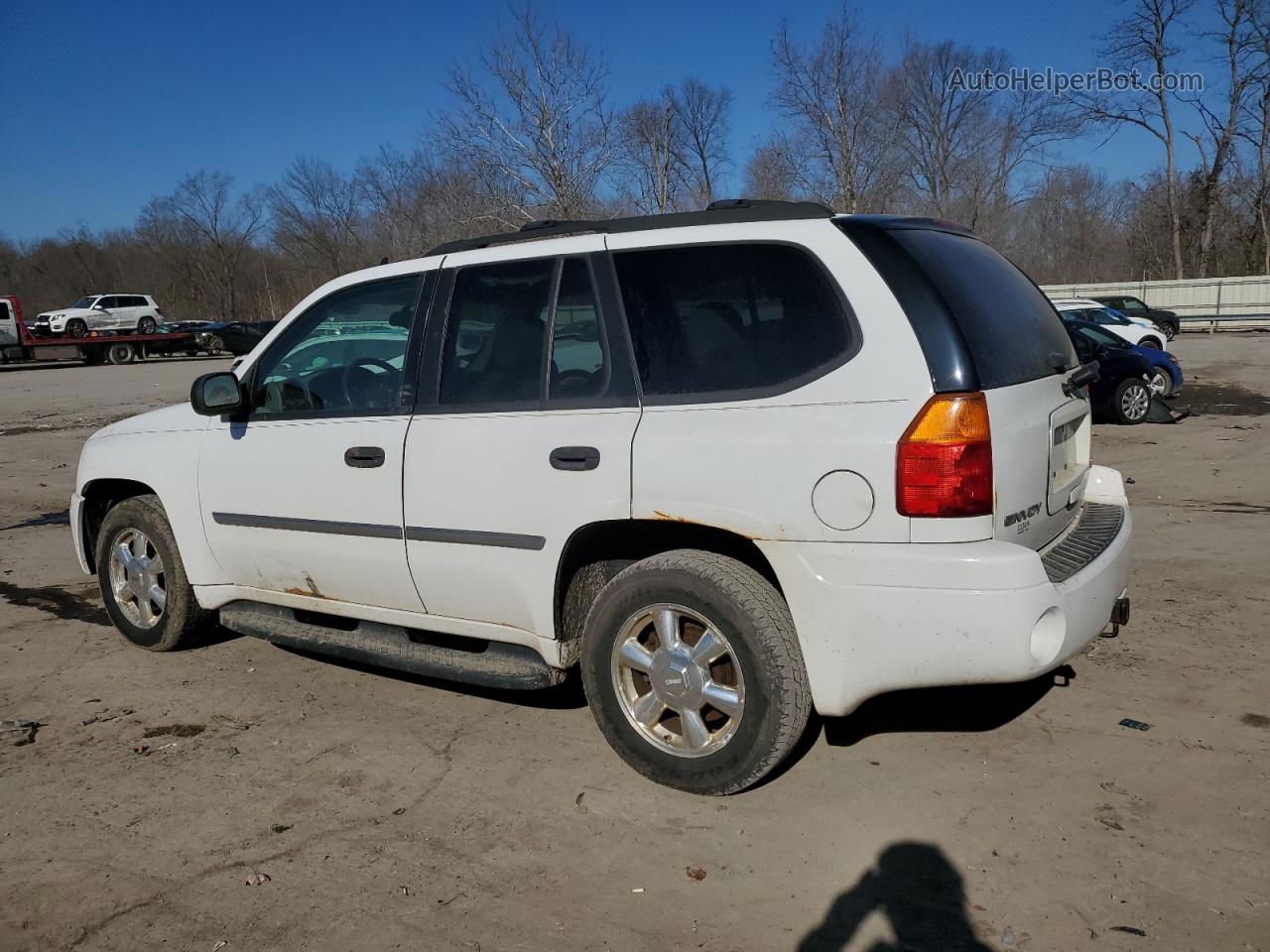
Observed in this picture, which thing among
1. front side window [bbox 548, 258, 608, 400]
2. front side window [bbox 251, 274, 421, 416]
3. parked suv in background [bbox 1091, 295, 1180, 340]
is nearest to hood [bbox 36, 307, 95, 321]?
parked suv in background [bbox 1091, 295, 1180, 340]

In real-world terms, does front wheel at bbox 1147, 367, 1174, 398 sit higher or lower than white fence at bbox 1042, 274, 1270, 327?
lower

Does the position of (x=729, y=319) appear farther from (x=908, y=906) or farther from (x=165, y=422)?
(x=165, y=422)

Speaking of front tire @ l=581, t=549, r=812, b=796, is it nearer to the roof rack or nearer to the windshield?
the roof rack

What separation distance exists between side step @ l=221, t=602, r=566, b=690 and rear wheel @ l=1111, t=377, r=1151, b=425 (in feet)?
36.7

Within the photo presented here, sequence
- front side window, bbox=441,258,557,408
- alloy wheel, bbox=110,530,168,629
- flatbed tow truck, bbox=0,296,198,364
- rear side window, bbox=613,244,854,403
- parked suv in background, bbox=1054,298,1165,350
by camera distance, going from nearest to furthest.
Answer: rear side window, bbox=613,244,854,403, front side window, bbox=441,258,557,408, alloy wheel, bbox=110,530,168,629, parked suv in background, bbox=1054,298,1165,350, flatbed tow truck, bbox=0,296,198,364

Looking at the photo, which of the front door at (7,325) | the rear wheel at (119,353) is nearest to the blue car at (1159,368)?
the front door at (7,325)

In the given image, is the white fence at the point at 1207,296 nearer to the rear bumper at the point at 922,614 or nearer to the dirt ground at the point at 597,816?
the dirt ground at the point at 597,816

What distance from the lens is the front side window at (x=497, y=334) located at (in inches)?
146

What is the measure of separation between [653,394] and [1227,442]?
10.1m

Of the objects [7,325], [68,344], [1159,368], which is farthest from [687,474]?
[68,344]

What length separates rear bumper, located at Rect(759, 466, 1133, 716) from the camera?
Answer: 2875mm

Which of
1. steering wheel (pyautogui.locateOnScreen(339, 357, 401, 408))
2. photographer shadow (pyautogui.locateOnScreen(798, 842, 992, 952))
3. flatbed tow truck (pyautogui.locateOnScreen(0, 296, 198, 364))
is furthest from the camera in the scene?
flatbed tow truck (pyautogui.locateOnScreen(0, 296, 198, 364))

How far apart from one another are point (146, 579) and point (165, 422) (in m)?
0.82

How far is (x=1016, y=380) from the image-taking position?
10.4 feet
